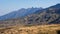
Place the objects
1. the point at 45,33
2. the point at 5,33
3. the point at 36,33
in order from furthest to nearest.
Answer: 1. the point at 5,33
2. the point at 36,33
3. the point at 45,33

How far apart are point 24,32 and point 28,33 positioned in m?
2.02

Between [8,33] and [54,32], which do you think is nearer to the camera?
[54,32]

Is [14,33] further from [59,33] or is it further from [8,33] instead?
[59,33]

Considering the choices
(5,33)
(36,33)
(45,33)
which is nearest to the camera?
(45,33)

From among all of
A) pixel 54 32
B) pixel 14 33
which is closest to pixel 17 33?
pixel 14 33

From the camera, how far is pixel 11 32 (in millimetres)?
64562

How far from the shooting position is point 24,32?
63594 mm

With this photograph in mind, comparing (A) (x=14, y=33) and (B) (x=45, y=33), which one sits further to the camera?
(A) (x=14, y=33)

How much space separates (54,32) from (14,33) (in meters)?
15.8

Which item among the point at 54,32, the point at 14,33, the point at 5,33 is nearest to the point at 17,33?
the point at 14,33

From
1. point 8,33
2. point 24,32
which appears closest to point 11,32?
point 8,33

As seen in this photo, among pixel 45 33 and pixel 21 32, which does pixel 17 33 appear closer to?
pixel 21 32

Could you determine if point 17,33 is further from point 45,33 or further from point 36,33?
point 45,33

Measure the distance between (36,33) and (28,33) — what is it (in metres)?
3.29
